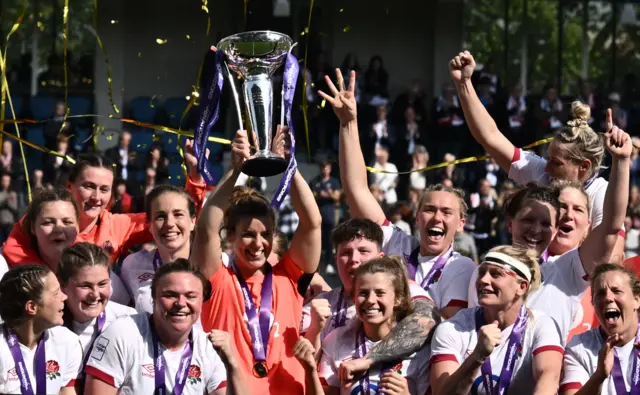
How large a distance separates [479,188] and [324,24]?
211 inches

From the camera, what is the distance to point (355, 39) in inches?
806

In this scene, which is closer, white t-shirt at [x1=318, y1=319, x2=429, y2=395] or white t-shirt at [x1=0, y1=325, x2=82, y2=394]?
white t-shirt at [x1=0, y1=325, x2=82, y2=394]

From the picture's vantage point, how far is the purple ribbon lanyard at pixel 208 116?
6.64 meters

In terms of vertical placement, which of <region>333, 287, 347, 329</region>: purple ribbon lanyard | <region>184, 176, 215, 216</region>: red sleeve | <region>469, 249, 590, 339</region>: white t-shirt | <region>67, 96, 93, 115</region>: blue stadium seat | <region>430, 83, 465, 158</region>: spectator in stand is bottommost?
<region>333, 287, 347, 329</region>: purple ribbon lanyard

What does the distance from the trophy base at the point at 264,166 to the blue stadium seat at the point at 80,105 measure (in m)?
12.9

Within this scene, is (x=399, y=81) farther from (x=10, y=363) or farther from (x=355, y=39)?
(x=10, y=363)

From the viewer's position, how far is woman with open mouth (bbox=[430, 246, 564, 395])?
598 centimetres

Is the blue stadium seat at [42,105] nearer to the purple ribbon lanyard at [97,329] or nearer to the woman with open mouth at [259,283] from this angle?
the purple ribbon lanyard at [97,329]

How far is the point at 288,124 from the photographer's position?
6.58 meters

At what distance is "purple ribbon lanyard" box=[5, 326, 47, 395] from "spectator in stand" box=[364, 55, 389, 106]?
12.5 m

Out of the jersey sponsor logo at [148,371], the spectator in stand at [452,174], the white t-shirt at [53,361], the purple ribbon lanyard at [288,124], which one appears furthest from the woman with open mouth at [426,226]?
the spectator in stand at [452,174]

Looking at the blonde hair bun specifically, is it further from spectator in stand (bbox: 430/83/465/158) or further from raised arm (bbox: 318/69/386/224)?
spectator in stand (bbox: 430/83/465/158)

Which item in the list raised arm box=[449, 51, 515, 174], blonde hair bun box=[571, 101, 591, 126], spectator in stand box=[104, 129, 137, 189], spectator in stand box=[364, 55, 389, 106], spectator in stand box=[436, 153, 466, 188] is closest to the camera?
blonde hair bun box=[571, 101, 591, 126]

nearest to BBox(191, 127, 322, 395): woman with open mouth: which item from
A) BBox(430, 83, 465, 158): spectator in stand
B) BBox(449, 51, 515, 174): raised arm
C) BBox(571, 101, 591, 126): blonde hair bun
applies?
BBox(449, 51, 515, 174): raised arm
